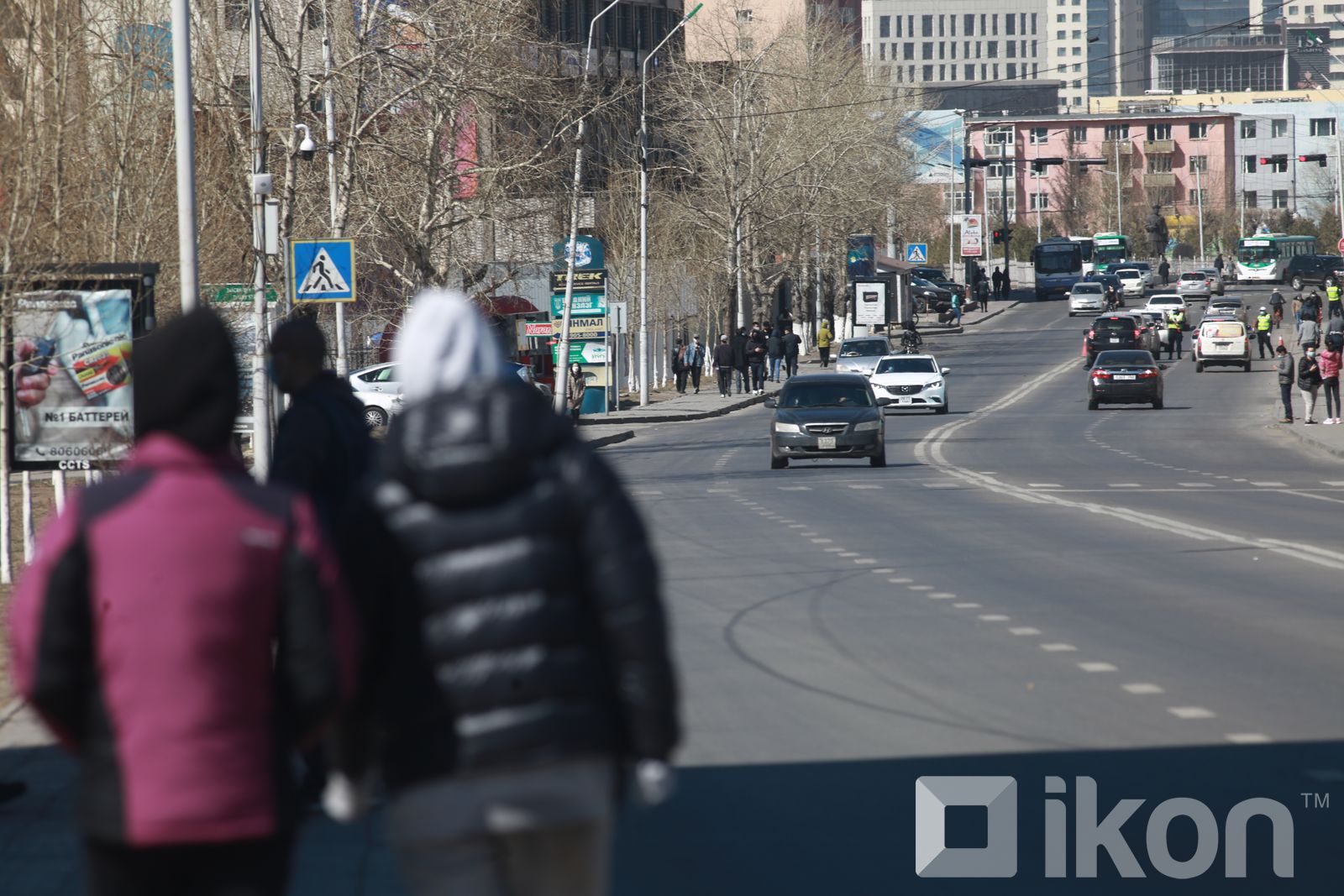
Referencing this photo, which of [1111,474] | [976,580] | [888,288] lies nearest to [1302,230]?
A: [888,288]

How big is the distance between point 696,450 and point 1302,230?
119587mm

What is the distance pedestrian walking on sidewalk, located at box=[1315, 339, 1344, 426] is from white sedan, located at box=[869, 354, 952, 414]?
33.8 feet

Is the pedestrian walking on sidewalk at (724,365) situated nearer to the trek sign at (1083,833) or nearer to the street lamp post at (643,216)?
the street lamp post at (643,216)

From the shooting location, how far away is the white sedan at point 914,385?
4796 cm

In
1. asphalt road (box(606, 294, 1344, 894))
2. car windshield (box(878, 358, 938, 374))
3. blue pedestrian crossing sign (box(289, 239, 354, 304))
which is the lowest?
asphalt road (box(606, 294, 1344, 894))

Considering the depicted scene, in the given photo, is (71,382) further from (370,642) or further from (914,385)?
(914,385)

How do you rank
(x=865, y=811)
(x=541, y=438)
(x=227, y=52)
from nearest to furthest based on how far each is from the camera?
(x=541, y=438) → (x=865, y=811) → (x=227, y=52)

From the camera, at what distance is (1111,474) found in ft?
91.7

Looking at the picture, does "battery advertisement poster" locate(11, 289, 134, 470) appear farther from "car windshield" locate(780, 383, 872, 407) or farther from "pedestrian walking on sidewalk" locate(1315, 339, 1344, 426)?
"pedestrian walking on sidewalk" locate(1315, 339, 1344, 426)

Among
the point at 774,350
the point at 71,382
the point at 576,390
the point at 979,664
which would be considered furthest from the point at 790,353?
the point at 979,664

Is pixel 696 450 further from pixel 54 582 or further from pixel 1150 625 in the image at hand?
pixel 54 582

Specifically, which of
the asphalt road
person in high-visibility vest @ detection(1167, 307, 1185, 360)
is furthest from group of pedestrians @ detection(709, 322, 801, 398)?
the asphalt road

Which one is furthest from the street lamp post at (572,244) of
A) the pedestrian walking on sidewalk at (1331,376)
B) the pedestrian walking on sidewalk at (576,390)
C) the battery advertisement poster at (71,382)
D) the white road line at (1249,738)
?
the white road line at (1249,738)

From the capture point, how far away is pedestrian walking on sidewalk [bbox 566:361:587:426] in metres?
44.4
